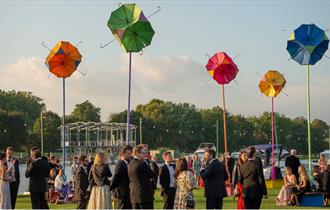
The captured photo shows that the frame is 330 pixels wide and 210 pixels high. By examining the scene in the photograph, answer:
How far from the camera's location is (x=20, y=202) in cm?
2292

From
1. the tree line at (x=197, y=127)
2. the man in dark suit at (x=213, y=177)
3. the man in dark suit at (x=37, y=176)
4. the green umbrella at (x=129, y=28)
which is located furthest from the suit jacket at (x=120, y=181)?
the tree line at (x=197, y=127)

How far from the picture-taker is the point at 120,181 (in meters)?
13.8

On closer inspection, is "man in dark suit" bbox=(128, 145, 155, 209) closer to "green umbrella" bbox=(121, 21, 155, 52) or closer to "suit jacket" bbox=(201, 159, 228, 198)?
"suit jacket" bbox=(201, 159, 228, 198)

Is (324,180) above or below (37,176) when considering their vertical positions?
below

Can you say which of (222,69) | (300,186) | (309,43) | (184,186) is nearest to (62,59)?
(222,69)

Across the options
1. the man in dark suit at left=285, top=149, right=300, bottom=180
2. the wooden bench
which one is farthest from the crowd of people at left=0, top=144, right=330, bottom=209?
the man in dark suit at left=285, top=149, right=300, bottom=180

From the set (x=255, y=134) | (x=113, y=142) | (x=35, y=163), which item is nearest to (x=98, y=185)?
(x=35, y=163)

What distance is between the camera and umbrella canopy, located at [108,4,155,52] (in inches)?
750

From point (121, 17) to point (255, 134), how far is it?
115 m

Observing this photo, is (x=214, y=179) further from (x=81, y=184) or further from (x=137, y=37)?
(x=137, y=37)

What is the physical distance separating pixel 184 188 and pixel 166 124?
104 meters

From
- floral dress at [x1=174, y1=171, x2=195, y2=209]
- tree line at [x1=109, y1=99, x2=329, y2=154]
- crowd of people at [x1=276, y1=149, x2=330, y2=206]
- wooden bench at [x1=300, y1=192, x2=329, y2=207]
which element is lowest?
wooden bench at [x1=300, y1=192, x2=329, y2=207]

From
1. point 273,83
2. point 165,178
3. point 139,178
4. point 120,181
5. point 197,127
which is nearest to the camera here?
point 139,178

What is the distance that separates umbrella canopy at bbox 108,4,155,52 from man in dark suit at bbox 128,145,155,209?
663 centimetres
